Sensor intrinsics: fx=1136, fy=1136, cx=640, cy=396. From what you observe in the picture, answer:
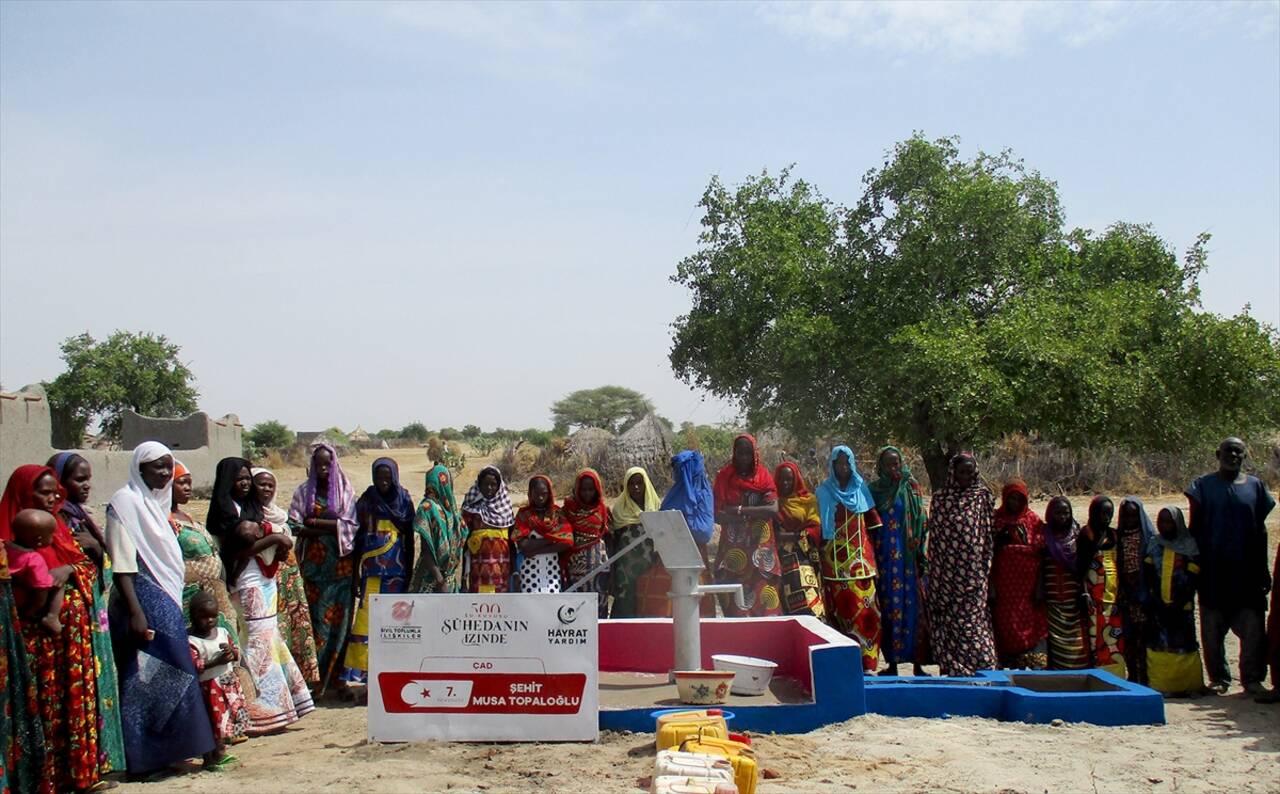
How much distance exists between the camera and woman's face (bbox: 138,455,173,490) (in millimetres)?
5648

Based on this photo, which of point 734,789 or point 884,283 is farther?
point 884,283

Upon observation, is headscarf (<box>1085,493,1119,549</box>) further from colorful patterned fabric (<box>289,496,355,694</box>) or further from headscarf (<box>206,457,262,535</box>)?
headscarf (<box>206,457,262,535</box>)

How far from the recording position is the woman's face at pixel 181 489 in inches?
245

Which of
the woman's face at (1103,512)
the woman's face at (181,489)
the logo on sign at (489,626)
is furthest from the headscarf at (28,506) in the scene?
the woman's face at (1103,512)

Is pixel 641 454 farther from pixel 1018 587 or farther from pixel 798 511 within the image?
pixel 1018 587

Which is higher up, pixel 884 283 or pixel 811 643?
pixel 884 283

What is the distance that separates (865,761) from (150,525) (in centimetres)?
372

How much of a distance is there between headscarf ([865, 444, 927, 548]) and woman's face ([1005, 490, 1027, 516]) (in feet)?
1.95

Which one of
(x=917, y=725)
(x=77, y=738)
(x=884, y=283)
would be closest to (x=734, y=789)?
(x=917, y=725)

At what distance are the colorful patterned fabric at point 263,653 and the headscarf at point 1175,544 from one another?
564cm

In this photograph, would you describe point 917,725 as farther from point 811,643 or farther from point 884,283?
point 884,283

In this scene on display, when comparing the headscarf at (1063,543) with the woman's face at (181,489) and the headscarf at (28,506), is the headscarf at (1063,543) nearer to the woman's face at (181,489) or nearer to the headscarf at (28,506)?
the woman's face at (181,489)

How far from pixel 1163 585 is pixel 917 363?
544 cm

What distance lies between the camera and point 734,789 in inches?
170
